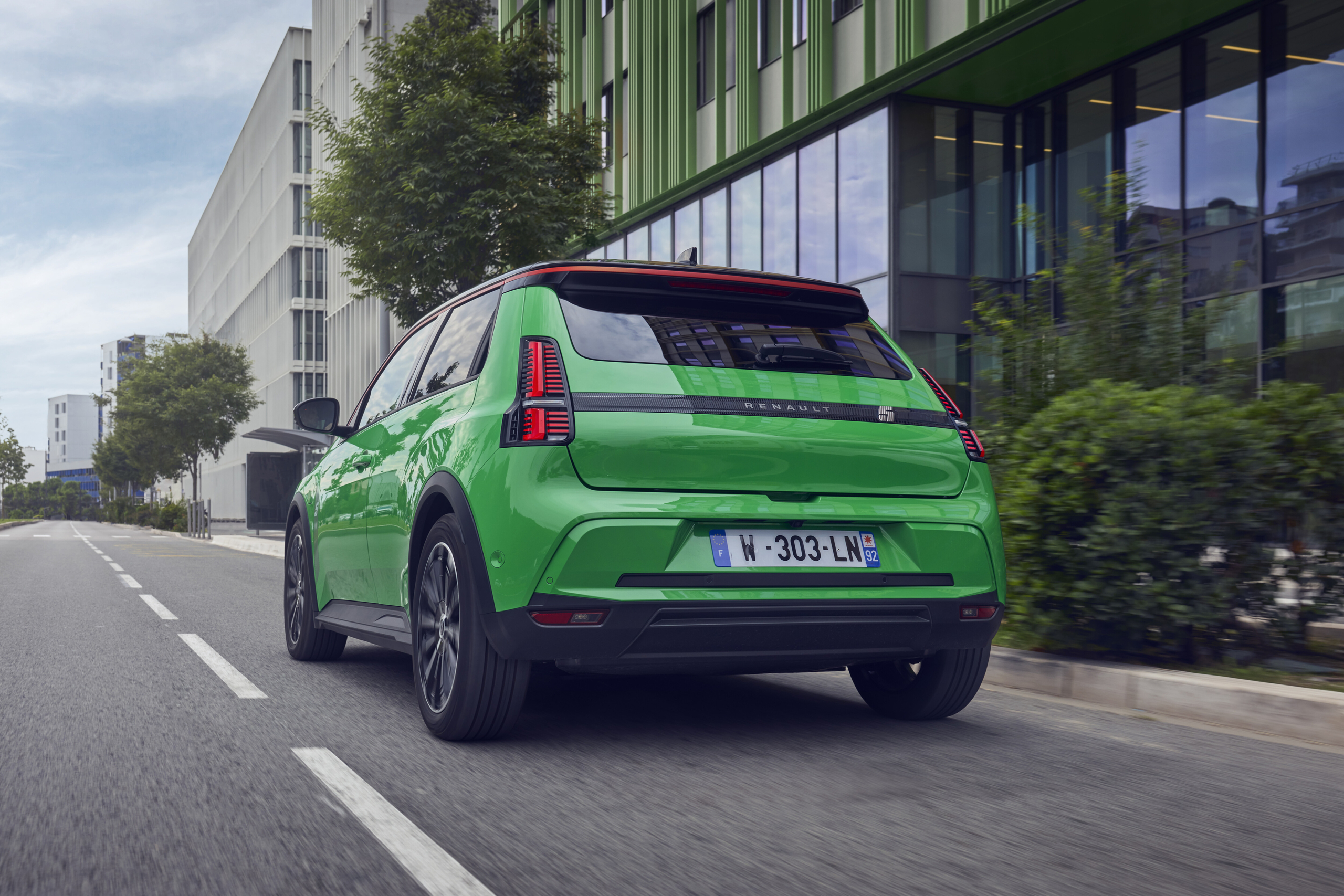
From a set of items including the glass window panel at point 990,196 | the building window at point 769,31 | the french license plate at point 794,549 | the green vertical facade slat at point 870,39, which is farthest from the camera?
the building window at point 769,31

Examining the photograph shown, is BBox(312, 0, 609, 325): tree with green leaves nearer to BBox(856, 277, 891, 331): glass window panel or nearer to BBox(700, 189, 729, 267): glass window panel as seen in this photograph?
BBox(856, 277, 891, 331): glass window panel

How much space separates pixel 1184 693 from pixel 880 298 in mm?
13612

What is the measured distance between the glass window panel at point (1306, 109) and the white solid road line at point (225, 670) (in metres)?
13.0

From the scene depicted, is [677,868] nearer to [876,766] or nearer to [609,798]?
[609,798]

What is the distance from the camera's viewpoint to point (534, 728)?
4699 mm

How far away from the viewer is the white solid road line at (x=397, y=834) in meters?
2.77

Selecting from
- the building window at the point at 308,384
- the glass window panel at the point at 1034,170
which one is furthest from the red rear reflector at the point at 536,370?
the building window at the point at 308,384

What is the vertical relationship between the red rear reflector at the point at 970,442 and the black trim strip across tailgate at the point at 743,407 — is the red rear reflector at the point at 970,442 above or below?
below

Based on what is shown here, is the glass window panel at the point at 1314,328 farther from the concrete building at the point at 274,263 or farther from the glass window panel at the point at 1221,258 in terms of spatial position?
the concrete building at the point at 274,263

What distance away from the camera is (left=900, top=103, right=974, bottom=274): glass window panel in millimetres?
18109

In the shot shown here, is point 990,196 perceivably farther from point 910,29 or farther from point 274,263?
point 274,263

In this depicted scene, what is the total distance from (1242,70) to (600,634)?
47.6 ft

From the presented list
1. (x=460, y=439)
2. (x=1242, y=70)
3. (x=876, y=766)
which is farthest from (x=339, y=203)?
(x=876, y=766)

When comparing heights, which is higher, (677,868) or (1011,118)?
(1011,118)
